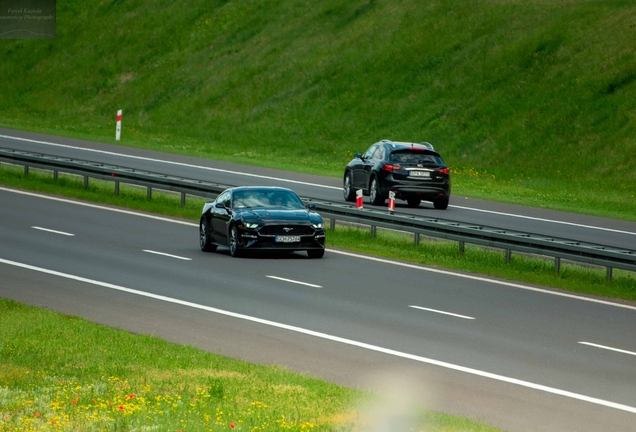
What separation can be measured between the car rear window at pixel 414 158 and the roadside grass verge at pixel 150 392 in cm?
1819

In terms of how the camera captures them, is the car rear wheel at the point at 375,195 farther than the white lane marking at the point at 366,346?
Yes

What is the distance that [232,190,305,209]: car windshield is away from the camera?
23.8 metres

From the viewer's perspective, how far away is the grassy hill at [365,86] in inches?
1690

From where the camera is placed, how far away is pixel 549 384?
12.5m

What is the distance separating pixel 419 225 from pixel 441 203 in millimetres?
7316

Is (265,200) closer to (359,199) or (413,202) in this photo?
(359,199)

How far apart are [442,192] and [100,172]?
914 centimetres

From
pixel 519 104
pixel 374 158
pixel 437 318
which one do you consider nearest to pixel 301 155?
pixel 519 104

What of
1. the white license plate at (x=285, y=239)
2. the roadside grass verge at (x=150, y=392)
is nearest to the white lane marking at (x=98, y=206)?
the white license plate at (x=285, y=239)

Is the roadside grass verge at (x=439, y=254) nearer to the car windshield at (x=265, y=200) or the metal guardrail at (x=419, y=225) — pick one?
the metal guardrail at (x=419, y=225)

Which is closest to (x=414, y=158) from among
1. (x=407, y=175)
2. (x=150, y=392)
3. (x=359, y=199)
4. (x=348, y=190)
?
(x=407, y=175)

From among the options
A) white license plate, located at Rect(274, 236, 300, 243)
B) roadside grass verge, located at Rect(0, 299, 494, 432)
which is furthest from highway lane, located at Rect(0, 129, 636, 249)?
roadside grass verge, located at Rect(0, 299, 494, 432)

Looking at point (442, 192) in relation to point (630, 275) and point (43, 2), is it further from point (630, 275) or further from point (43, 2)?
point (43, 2)

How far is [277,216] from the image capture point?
2298 cm
